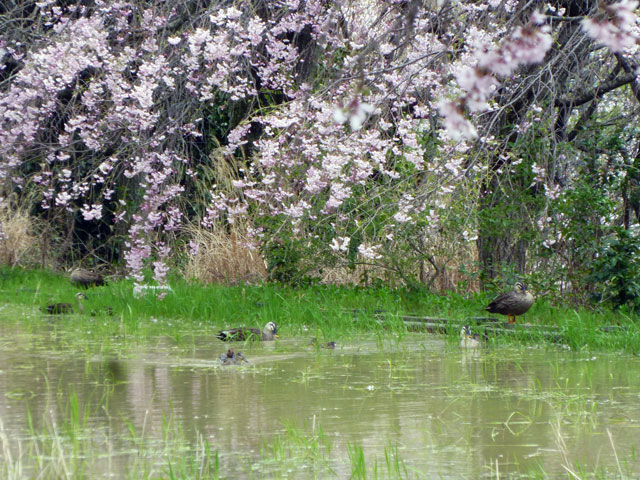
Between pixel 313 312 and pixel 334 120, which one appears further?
pixel 313 312

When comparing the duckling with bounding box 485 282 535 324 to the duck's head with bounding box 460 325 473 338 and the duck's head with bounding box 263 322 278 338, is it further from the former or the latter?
the duck's head with bounding box 263 322 278 338

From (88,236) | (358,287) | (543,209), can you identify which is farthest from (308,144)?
(88,236)

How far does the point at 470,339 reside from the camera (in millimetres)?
8820

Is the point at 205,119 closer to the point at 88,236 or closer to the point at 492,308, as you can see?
the point at 88,236

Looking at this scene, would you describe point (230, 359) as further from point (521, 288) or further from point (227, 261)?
point (227, 261)

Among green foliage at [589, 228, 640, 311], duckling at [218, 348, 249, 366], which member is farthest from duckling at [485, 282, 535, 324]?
duckling at [218, 348, 249, 366]

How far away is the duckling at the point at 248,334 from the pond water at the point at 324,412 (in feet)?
1.63

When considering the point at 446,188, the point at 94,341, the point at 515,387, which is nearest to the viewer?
the point at 515,387

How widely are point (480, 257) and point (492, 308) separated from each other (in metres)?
2.68

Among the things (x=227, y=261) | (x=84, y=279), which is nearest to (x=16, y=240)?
(x=84, y=279)

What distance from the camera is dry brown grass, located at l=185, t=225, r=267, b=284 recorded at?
14.1 metres

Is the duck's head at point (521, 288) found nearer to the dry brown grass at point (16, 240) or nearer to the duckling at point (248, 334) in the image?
the duckling at point (248, 334)

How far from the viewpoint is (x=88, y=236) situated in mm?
18141

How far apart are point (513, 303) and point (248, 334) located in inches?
107
